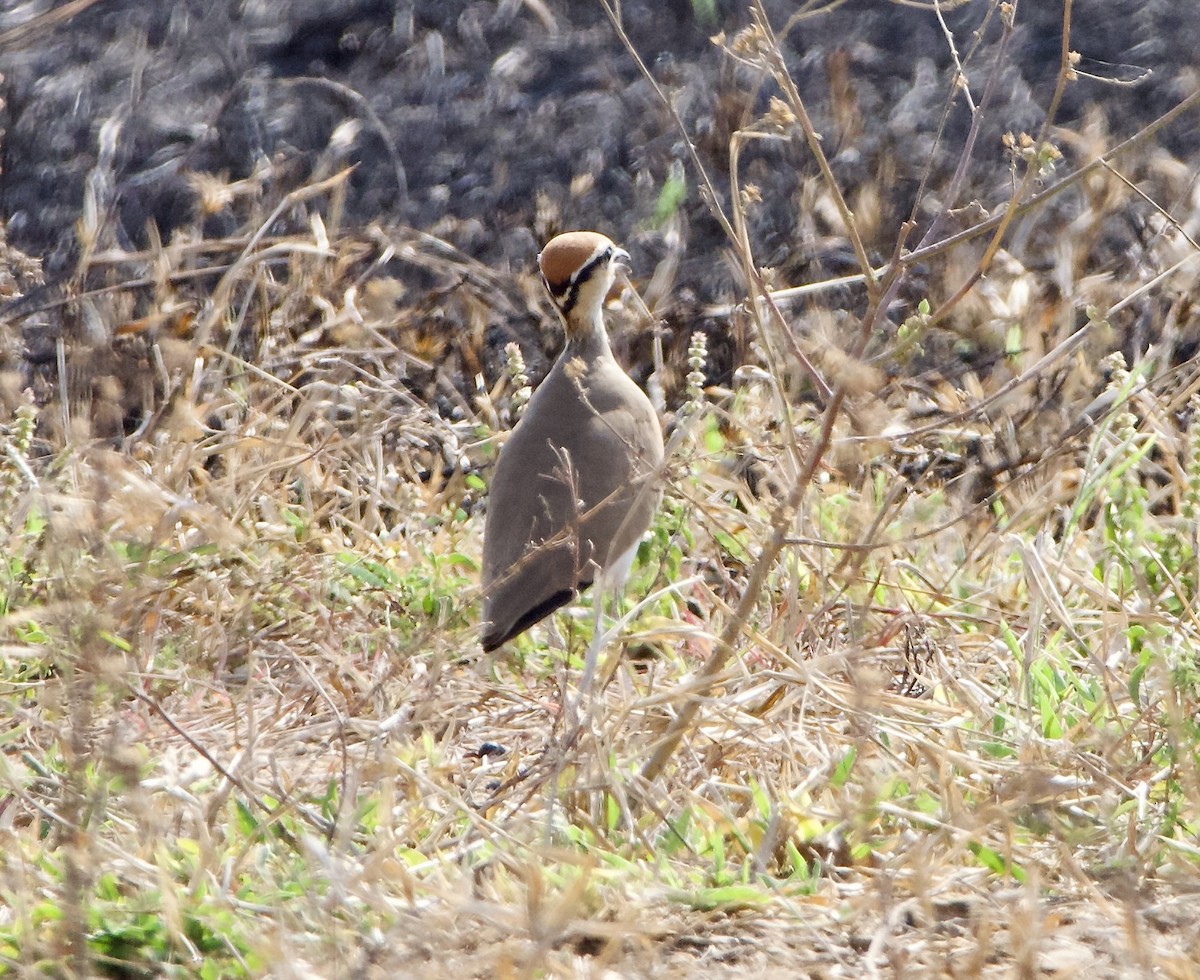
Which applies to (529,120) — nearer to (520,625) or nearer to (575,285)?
(575,285)

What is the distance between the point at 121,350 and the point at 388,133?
1.65 meters

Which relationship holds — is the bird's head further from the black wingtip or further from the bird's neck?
the black wingtip

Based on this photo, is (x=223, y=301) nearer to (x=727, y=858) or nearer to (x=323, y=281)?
(x=323, y=281)

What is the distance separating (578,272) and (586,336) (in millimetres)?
245

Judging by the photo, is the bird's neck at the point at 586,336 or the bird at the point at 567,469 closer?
the bird at the point at 567,469

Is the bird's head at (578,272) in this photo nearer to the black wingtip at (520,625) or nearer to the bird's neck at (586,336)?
the bird's neck at (586,336)

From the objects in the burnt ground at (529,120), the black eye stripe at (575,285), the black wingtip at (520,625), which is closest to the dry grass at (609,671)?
the black wingtip at (520,625)

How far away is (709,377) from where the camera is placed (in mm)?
6273

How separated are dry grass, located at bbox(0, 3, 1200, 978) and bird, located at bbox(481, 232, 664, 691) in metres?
0.16

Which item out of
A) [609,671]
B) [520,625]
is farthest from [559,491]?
[609,671]

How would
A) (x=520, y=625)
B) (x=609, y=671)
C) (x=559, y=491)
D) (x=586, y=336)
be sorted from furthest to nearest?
(x=586, y=336) → (x=559, y=491) → (x=520, y=625) → (x=609, y=671)

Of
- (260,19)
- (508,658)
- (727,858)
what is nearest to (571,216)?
(260,19)

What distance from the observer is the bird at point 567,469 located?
431 cm

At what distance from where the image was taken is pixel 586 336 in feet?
17.9
